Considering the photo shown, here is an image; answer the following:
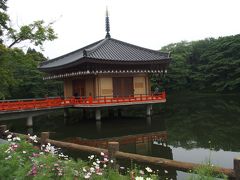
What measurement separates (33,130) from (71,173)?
697 inches

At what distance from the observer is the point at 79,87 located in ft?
92.1

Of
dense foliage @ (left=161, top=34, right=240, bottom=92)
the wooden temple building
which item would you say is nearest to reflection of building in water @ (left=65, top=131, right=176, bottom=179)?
the wooden temple building

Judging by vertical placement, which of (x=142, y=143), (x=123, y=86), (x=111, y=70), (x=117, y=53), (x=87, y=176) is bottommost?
(x=142, y=143)

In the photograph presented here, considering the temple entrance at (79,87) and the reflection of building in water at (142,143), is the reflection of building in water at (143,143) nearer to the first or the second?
the reflection of building in water at (142,143)

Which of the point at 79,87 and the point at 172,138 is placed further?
the point at 79,87

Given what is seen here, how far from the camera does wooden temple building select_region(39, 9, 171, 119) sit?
2491 centimetres

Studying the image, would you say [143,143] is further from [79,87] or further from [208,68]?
[208,68]

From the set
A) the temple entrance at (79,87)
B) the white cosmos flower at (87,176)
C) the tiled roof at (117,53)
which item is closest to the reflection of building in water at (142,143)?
the white cosmos flower at (87,176)

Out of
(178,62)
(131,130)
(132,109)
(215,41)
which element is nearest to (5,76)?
(131,130)

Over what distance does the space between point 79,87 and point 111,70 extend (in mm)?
4123

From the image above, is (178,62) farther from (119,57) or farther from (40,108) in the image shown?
(40,108)

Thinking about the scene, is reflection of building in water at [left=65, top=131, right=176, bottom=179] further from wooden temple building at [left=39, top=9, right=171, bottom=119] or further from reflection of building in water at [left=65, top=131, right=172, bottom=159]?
wooden temple building at [left=39, top=9, right=171, bottom=119]

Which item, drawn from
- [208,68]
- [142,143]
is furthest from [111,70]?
[208,68]

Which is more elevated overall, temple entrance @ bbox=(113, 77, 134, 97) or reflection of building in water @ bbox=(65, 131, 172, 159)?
temple entrance @ bbox=(113, 77, 134, 97)
